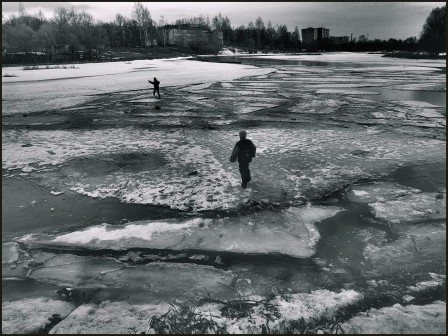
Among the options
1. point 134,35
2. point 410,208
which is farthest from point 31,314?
point 134,35

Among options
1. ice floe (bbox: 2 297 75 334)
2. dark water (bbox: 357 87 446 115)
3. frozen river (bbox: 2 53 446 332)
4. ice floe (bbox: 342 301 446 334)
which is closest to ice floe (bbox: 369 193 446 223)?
frozen river (bbox: 2 53 446 332)

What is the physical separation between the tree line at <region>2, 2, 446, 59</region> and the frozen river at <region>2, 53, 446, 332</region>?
56.0 m

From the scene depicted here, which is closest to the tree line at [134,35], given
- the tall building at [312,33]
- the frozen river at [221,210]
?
the tall building at [312,33]

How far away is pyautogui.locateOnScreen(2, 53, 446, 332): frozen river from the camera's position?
407 centimetres

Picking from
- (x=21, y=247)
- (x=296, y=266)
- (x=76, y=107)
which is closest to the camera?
(x=296, y=266)

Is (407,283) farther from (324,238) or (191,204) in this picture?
(191,204)

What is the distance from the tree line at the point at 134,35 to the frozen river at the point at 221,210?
2205 inches

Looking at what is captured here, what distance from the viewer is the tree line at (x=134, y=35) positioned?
5825 cm

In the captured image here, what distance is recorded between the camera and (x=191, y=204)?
609 centimetres

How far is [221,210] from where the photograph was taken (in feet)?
19.1

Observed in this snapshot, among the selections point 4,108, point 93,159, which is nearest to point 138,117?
point 93,159

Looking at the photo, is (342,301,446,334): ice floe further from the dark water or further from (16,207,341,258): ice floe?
the dark water

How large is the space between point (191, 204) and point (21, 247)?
107 inches

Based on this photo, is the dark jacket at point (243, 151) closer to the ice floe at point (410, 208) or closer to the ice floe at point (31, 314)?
the ice floe at point (410, 208)
